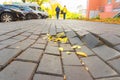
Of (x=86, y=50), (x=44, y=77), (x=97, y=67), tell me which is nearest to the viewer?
(x=44, y=77)

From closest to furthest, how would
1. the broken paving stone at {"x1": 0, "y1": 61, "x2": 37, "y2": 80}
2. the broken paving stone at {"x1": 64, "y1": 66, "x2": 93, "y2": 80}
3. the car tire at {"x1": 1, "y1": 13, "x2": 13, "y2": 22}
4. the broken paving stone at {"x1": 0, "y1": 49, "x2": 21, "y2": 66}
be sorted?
the broken paving stone at {"x1": 0, "y1": 61, "x2": 37, "y2": 80} → the broken paving stone at {"x1": 64, "y1": 66, "x2": 93, "y2": 80} → the broken paving stone at {"x1": 0, "y1": 49, "x2": 21, "y2": 66} → the car tire at {"x1": 1, "y1": 13, "x2": 13, "y2": 22}

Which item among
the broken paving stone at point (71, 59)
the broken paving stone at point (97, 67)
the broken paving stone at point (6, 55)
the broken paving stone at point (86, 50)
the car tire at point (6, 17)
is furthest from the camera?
the car tire at point (6, 17)

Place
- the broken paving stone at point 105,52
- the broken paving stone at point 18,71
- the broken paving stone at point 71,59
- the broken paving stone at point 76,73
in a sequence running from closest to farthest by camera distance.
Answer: the broken paving stone at point 18,71
the broken paving stone at point 76,73
the broken paving stone at point 71,59
the broken paving stone at point 105,52

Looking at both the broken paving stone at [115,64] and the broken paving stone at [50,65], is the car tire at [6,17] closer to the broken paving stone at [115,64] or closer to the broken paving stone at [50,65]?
the broken paving stone at [50,65]

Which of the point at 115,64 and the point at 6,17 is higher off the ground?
the point at 115,64

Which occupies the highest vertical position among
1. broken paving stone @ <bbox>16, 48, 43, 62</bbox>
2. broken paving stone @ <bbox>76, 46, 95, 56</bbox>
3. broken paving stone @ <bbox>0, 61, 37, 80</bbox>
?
broken paving stone @ <bbox>0, 61, 37, 80</bbox>

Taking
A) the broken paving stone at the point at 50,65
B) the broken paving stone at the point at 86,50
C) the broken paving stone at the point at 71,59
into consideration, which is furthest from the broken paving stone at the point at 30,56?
the broken paving stone at the point at 86,50

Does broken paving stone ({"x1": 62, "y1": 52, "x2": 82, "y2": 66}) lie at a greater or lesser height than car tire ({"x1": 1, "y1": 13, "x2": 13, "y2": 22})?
greater

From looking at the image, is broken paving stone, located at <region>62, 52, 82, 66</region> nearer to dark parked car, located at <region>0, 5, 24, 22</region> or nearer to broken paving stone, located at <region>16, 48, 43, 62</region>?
broken paving stone, located at <region>16, 48, 43, 62</region>

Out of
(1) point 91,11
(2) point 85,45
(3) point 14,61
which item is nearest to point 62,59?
(3) point 14,61

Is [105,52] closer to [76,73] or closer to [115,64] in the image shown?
[115,64]

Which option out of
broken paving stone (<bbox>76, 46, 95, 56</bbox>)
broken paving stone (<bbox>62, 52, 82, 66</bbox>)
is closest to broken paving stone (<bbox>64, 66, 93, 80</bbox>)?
broken paving stone (<bbox>62, 52, 82, 66</bbox>)

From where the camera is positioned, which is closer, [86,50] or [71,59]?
[71,59]

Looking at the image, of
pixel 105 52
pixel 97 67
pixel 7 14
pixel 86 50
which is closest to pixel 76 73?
pixel 97 67
